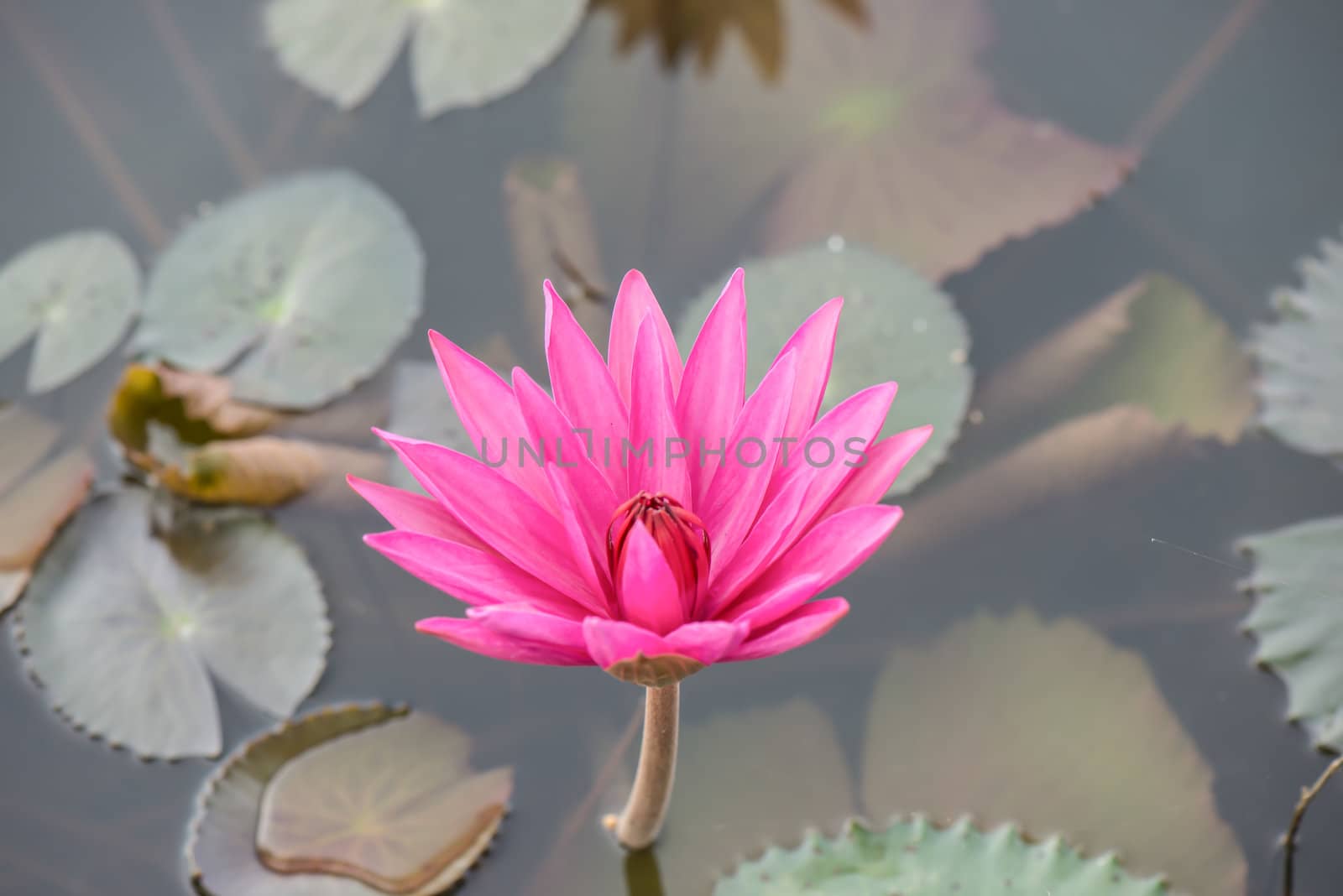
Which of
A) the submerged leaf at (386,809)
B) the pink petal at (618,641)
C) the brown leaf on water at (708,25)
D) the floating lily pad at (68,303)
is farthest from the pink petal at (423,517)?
the brown leaf on water at (708,25)

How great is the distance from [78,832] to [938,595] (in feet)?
5.44

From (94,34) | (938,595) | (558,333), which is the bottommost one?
(938,595)

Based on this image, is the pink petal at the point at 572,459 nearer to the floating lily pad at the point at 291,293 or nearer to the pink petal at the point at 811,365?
the pink petal at the point at 811,365

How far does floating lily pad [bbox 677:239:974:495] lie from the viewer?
216 cm

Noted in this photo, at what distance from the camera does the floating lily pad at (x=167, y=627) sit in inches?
76.7

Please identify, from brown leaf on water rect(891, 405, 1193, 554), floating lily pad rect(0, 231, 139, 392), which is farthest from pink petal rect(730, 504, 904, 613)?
floating lily pad rect(0, 231, 139, 392)

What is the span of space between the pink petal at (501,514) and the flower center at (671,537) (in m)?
0.06

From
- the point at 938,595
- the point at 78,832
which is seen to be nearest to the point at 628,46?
the point at 938,595

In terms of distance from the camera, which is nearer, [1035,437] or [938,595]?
[938,595]

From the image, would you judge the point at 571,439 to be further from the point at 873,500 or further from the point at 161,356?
the point at 161,356

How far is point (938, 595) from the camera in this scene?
2090 mm

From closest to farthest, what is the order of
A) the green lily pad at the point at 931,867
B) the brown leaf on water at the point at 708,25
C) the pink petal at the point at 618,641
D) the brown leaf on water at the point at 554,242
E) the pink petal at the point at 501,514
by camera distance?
the pink petal at the point at 618,641
the pink petal at the point at 501,514
the green lily pad at the point at 931,867
the brown leaf on water at the point at 554,242
the brown leaf on water at the point at 708,25

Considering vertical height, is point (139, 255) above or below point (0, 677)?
above

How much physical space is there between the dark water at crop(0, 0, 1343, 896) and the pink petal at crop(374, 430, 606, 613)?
76 centimetres
